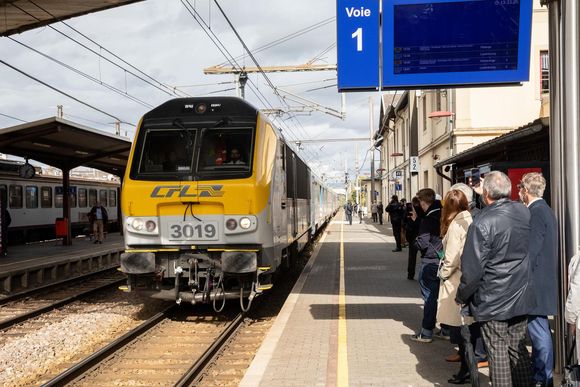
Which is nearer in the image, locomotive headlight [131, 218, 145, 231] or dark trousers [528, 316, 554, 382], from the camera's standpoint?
dark trousers [528, 316, 554, 382]

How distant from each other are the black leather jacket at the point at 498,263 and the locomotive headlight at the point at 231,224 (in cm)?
440

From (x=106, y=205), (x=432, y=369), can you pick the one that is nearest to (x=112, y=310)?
(x=432, y=369)

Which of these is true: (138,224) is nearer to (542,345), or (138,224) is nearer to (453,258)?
(453,258)

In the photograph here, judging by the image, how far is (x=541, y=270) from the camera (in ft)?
15.0

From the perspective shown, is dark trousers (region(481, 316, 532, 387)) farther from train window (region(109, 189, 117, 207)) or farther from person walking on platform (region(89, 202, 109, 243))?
train window (region(109, 189, 117, 207))

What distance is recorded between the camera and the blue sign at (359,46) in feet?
22.4

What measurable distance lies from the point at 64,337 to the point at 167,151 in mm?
3018

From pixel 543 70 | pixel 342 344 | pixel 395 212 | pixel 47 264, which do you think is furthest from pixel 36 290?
pixel 543 70

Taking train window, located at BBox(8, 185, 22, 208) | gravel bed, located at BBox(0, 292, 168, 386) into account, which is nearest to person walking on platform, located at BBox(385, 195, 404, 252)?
gravel bed, located at BBox(0, 292, 168, 386)

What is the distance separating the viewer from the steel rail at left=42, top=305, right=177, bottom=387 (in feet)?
19.3

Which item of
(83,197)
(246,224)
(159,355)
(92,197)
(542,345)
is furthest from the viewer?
(92,197)

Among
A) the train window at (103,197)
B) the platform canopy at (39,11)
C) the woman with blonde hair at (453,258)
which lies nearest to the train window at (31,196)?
the train window at (103,197)

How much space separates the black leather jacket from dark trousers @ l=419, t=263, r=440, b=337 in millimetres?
2463

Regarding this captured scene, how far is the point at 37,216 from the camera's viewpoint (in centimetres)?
2323
